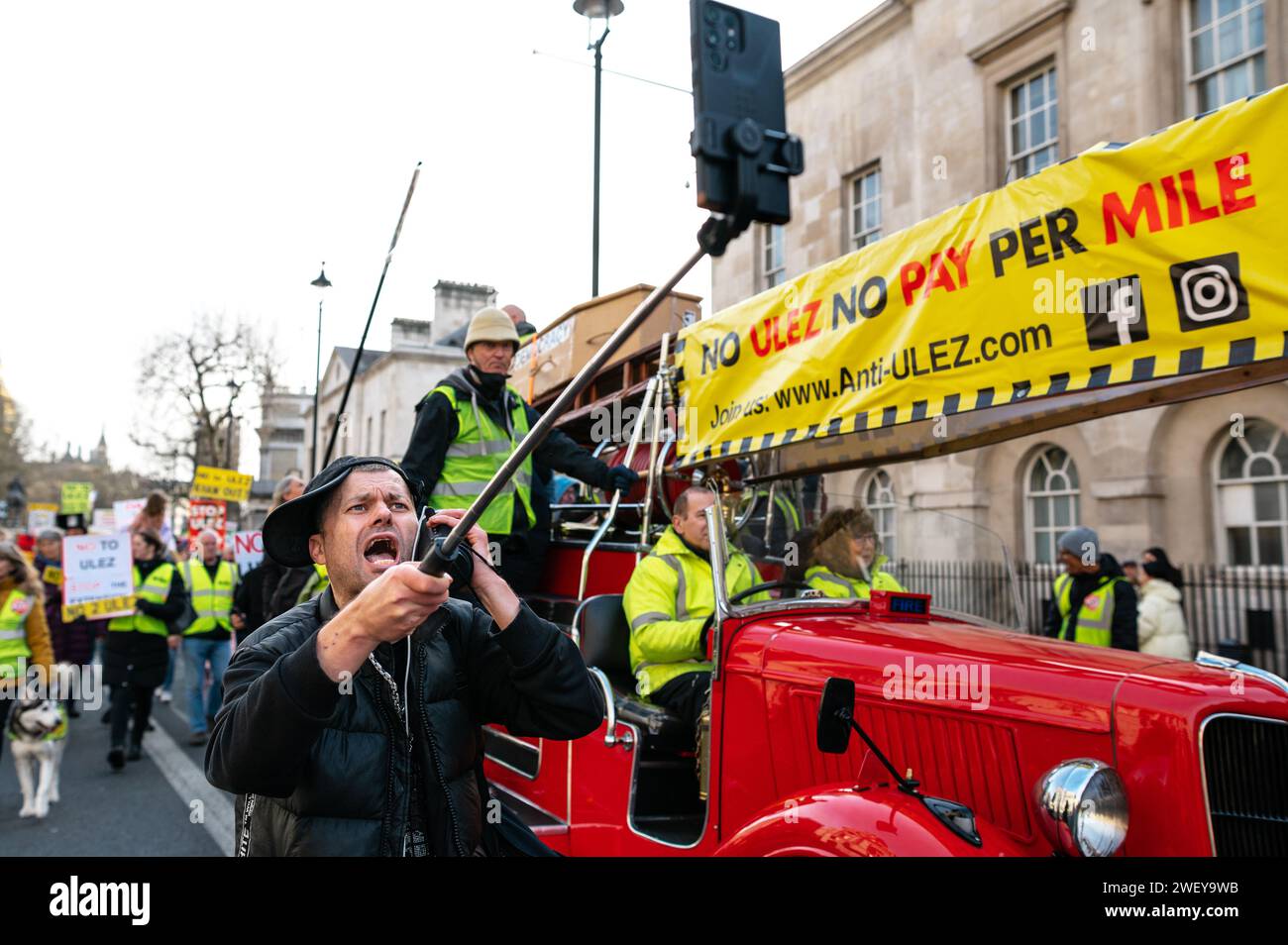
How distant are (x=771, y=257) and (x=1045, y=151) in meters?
6.52

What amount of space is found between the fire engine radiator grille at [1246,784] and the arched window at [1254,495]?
981cm

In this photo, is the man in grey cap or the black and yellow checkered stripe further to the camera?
the man in grey cap

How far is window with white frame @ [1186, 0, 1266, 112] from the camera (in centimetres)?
1111

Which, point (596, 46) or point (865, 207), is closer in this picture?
point (596, 46)

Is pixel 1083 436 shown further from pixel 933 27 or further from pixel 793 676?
pixel 793 676

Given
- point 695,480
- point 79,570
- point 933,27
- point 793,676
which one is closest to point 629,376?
point 695,480

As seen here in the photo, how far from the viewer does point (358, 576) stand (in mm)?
2137

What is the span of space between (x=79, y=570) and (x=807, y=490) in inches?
270

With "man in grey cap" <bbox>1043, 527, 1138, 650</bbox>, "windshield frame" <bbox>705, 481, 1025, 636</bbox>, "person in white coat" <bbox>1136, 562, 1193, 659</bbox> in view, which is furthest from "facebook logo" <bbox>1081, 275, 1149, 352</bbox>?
"person in white coat" <bbox>1136, 562, 1193, 659</bbox>

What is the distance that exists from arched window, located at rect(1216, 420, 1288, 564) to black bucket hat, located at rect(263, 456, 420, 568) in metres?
11.5

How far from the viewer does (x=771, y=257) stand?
63.9ft

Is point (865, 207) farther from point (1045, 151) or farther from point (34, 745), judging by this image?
point (34, 745)

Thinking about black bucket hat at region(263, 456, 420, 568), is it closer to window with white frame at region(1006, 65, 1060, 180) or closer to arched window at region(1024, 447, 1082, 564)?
arched window at region(1024, 447, 1082, 564)

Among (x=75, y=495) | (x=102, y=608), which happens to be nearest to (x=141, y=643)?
(x=102, y=608)
